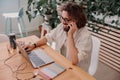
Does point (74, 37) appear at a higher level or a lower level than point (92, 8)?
lower

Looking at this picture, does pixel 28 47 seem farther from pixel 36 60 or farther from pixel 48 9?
pixel 48 9

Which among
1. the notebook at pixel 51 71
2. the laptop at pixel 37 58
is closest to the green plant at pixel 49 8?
the laptop at pixel 37 58

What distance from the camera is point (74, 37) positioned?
1754mm

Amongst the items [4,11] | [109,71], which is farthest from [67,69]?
[4,11]

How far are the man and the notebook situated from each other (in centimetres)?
16

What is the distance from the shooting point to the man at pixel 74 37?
5.27 feet

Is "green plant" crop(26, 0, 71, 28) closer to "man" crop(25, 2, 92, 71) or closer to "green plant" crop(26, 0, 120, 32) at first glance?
"green plant" crop(26, 0, 120, 32)

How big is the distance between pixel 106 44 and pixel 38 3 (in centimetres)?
135

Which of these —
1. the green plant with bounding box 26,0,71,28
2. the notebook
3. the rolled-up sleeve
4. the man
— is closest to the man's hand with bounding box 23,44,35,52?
the man

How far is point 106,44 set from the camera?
2.93 m

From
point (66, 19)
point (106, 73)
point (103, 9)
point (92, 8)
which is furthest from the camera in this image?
point (106, 73)

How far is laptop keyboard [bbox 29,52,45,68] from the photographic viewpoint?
5.09ft

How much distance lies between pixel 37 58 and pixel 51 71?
0.86 feet

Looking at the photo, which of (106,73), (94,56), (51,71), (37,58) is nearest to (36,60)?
(37,58)
